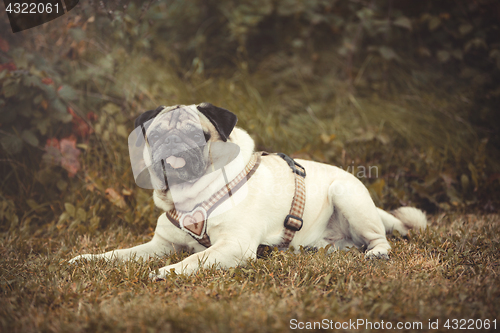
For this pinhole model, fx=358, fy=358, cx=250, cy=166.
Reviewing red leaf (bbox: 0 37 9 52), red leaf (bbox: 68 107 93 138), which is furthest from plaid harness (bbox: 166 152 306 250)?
red leaf (bbox: 0 37 9 52)

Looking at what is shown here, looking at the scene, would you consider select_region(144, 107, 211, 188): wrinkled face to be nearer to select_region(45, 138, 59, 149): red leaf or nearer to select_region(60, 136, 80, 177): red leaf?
select_region(60, 136, 80, 177): red leaf

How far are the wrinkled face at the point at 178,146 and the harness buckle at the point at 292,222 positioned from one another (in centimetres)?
69

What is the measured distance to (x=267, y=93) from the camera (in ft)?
21.0

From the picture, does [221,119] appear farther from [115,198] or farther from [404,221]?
[404,221]

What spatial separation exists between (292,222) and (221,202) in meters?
0.54

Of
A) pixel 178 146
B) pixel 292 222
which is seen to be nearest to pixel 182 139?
pixel 178 146

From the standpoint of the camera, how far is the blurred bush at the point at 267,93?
360 centimetres

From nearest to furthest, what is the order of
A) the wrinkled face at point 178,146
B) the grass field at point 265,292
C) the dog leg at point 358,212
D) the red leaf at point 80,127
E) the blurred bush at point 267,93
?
the grass field at point 265,292 → the wrinkled face at point 178,146 → the dog leg at point 358,212 → the blurred bush at point 267,93 → the red leaf at point 80,127

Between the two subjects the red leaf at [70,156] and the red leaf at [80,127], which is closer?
the red leaf at [70,156]

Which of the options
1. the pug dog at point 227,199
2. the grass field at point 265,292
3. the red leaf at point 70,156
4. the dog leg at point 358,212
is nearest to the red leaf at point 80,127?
the red leaf at point 70,156

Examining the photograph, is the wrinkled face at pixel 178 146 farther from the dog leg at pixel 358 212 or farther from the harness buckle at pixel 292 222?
the dog leg at pixel 358 212

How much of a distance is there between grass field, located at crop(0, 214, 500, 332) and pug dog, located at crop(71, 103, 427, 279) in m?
0.15

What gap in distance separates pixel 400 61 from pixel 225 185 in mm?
4621

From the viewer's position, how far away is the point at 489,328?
1.64m
